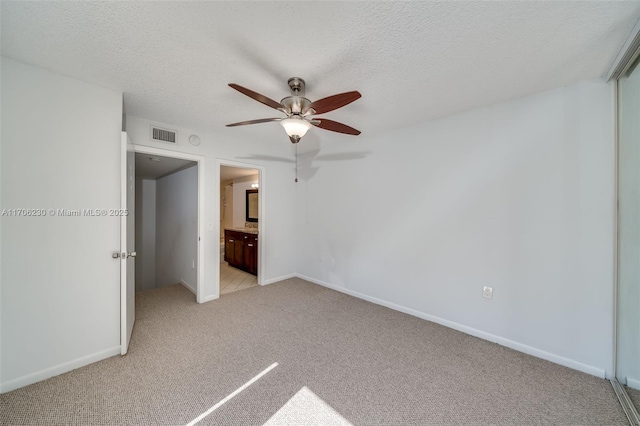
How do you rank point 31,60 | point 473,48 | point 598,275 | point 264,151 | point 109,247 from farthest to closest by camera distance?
1. point 264,151
2. point 109,247
3. point 598,275
4. point 31,60
5. point 473,48

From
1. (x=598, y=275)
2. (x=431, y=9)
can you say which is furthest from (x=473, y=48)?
(x=598, y=275)

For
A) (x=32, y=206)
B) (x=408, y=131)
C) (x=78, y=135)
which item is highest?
(x=408, y=131)

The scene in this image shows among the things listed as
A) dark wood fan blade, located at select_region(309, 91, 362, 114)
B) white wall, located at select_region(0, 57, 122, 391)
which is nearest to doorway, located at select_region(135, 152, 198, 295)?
white wall, located at select_region(0, 57, 122, 391)

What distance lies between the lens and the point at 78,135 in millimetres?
1997

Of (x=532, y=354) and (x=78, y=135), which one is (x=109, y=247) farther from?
(x=532, y=354)

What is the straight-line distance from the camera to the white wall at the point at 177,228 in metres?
3.68

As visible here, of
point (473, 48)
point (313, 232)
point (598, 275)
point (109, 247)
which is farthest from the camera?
point (313, 232)

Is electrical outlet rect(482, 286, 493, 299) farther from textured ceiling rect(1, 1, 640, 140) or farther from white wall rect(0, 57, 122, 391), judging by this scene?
white wall rect(0, 57, 122, 391)

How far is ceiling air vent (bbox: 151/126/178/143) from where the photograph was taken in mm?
2912

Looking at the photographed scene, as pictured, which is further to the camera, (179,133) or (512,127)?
(179,133)

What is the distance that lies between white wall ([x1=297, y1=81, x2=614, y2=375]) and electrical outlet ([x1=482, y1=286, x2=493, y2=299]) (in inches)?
1.7

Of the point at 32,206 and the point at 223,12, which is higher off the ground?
the point at 223,12

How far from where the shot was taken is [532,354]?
221 cm

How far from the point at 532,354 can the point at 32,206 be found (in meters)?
4.37
